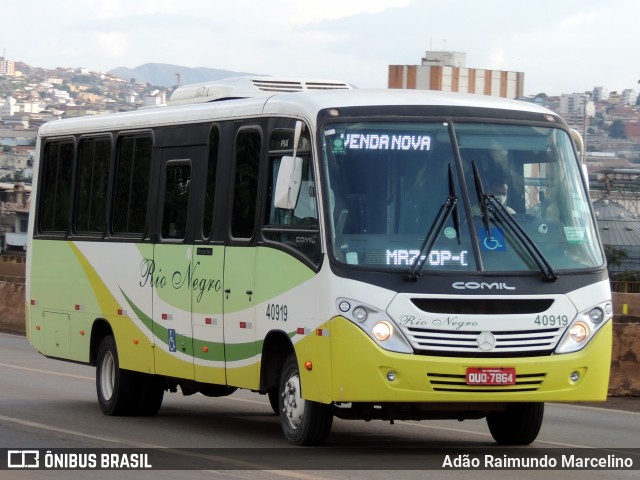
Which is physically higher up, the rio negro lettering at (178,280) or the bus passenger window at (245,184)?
the bus passenger window at (245,184)

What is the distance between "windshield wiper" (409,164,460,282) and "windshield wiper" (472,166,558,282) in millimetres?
216

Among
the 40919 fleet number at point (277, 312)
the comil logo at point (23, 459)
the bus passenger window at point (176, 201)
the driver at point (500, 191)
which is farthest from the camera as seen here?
the bus passenger window at point (176, 201)

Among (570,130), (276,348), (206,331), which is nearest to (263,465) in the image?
(276,348)

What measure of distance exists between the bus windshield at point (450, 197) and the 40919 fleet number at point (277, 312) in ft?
3.01

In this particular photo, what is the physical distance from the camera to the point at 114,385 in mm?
15188

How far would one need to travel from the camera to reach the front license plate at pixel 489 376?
1087 cm

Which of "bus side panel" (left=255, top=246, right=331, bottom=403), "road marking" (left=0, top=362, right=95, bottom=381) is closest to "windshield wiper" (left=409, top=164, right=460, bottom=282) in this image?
"bus side panel" (left=255, top=246, right=331, bottom=403)

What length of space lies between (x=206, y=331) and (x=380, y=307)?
287 centimetres

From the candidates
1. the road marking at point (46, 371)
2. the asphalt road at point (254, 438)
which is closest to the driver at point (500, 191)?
the asphalt road at point (254, 438)

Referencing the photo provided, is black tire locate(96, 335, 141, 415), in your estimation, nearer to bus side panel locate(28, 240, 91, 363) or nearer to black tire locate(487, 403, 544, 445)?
bus side panel locate(28, 240, 91, 363)

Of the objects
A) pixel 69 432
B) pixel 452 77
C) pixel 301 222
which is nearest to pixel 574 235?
pixel 301 222

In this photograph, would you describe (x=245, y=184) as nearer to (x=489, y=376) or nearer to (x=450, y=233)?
(x=450, y=233)

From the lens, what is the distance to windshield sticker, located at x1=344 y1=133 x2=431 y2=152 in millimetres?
11562

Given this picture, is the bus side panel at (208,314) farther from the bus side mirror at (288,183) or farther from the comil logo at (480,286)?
the comil logo at (480,286)
